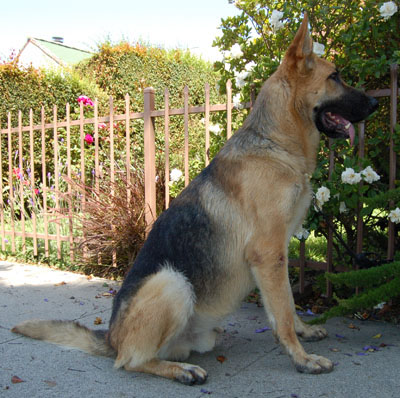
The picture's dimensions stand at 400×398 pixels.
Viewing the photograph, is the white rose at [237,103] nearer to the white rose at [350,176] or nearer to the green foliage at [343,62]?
the green foliage at [343,62]

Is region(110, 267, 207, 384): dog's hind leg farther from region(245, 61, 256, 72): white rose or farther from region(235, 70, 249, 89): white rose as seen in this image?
region(245, 61, 256, 72): white rose

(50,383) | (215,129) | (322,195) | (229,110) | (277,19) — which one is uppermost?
(277,19)

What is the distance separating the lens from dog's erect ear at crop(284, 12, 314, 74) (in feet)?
8.93

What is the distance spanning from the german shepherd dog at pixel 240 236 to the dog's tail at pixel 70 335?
0.05 m

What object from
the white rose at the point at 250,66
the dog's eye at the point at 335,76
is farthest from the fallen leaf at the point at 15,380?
the white rose at the point at 250,66

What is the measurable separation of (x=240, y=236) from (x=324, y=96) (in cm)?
111

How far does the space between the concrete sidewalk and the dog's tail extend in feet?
0.32

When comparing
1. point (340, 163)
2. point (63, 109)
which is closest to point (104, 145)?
point (63, 109)

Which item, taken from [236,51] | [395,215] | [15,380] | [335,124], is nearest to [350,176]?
[395,215]

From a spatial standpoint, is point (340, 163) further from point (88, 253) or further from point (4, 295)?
point (4, 295)

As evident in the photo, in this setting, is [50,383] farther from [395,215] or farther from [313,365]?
[395,215]

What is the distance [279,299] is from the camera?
8.95ft

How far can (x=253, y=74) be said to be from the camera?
4.23 meters

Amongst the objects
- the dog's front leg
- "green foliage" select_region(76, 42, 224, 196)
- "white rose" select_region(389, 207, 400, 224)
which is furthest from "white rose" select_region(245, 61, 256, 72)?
"green foliage" select_region(76, 42, 224, 196)
